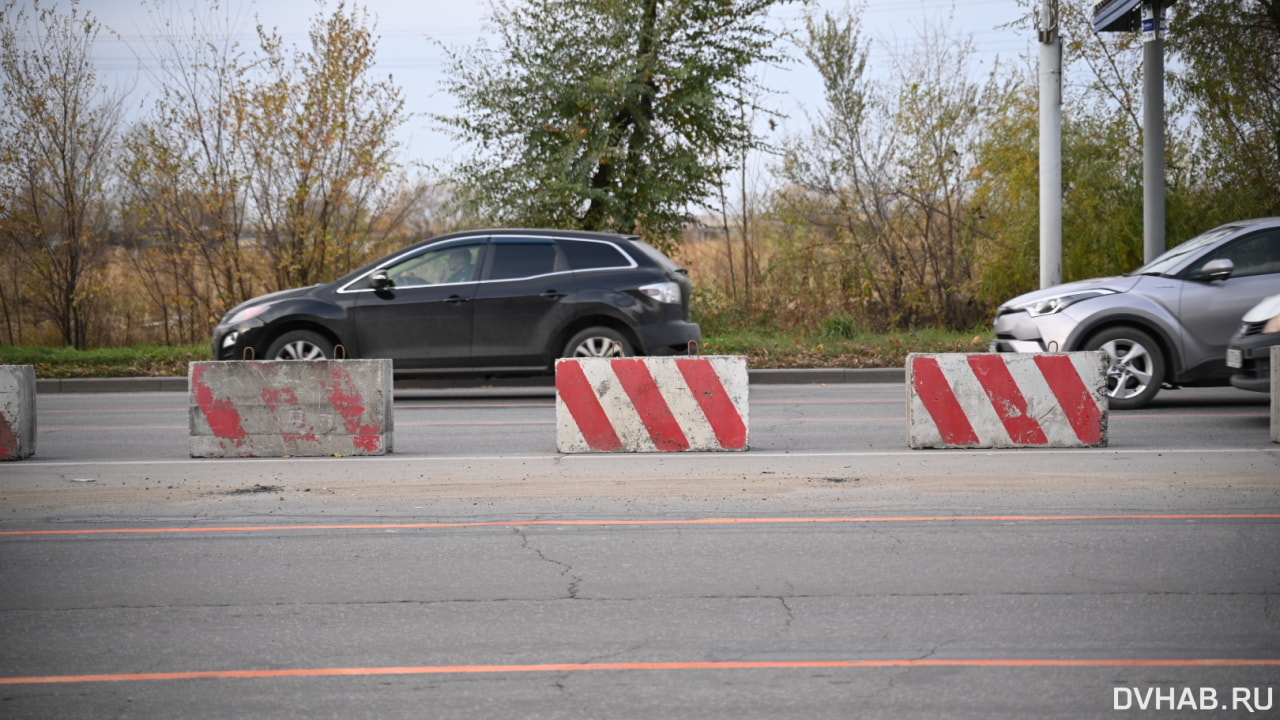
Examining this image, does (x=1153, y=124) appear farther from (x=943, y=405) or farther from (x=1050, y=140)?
(x=943, y=405)

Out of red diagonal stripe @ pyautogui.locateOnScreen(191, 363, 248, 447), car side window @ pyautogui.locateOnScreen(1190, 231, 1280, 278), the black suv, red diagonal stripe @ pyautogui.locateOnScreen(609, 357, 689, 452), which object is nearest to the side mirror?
car side window @ pyautogui.locateOnScreen(1190, 231, 1280, 278)

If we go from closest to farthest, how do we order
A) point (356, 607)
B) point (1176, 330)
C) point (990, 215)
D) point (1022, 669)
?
point (1022, 669), point (356, 607), point (1176, 330), point (990, 215)

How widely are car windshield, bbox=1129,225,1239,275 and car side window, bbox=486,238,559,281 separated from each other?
20.2 feet

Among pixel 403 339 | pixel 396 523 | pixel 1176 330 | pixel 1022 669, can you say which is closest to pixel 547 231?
pixel 403 339

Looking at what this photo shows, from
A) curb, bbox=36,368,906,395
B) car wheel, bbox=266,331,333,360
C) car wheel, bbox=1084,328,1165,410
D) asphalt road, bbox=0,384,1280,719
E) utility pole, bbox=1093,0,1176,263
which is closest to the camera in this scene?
asphalt road, bbox=0,384,1280,719

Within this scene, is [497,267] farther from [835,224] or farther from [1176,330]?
[835,224]

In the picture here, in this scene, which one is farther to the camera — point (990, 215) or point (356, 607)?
point (990, 215)

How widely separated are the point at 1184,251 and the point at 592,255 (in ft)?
20.2

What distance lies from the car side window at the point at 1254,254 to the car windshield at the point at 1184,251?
5.5 inches

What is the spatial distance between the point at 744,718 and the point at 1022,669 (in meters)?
1.06

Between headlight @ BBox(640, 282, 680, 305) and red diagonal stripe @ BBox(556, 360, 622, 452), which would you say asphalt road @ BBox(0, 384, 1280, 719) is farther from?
headlight @ BBox(640, 282, 680, 305)

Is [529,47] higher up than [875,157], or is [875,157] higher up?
[529,47]

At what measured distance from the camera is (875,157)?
23203 millimetres

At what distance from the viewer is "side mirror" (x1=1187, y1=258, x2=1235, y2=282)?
11438mm
